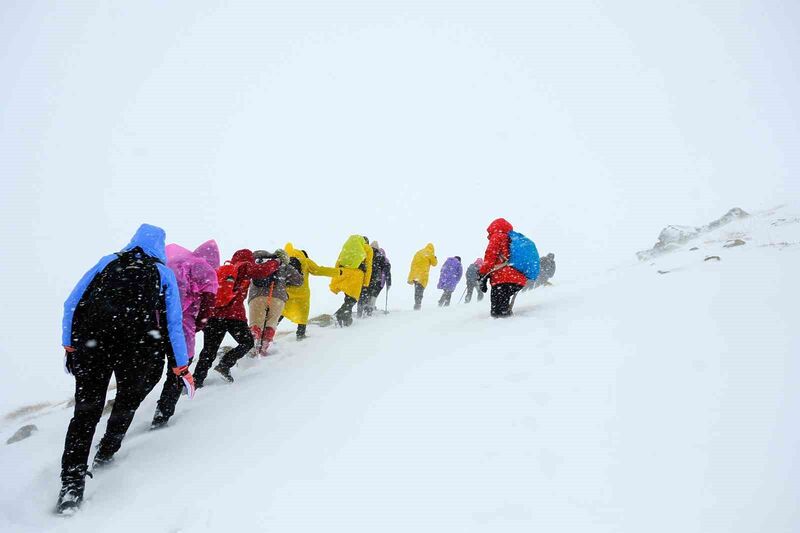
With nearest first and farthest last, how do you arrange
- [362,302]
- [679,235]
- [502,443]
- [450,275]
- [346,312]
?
[502,443]
[346,312]
[362,302]
[450,275]
[679,235]

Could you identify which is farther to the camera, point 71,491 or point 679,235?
point 679,235

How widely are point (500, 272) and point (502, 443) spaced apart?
16.1ft

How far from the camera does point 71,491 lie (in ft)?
11.6

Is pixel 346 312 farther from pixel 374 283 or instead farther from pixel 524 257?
pixel 524 257

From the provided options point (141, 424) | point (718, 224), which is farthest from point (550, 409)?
point (718, 224)

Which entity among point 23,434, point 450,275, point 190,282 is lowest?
point 23,434

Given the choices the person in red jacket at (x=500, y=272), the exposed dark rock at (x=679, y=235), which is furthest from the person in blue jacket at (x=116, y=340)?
the exposed dark rock at (x=679, y=235)

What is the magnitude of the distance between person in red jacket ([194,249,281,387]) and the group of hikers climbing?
Answer: 0.01 meters

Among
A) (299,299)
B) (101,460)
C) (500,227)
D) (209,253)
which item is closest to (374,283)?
(299,299)

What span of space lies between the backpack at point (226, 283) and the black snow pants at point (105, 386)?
168 cm

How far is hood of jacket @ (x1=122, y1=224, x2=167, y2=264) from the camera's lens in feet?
14.4

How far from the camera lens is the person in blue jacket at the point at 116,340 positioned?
3.73 m

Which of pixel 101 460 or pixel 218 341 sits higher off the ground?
pixel 218 341

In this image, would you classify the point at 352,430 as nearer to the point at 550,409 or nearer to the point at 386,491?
the point at 386,491
